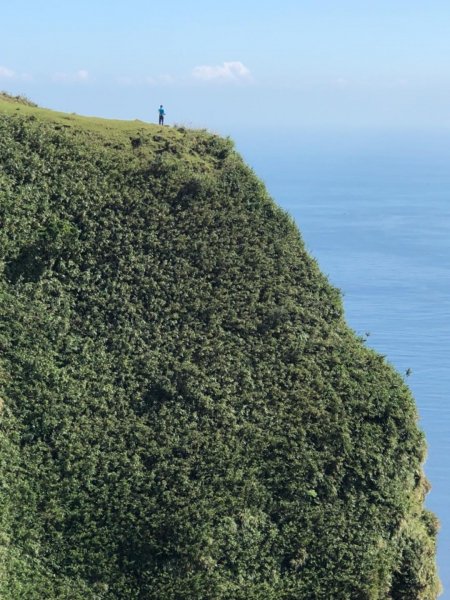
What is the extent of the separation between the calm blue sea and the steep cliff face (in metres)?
3.10

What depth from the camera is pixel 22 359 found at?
13.9 metres

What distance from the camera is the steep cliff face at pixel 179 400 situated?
505 inches

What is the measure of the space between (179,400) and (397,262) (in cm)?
5924

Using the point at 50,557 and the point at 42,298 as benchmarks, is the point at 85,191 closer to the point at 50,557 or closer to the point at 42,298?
the point at 42,298

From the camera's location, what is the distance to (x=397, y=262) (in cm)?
7088

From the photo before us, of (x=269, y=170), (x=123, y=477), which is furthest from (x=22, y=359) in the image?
(x=269, y=170)

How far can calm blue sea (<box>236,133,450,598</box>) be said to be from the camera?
129 ft

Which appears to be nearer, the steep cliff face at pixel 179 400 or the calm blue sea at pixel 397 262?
the steep cliff face at pixel 179 400

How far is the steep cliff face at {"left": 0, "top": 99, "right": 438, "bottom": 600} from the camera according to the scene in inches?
505

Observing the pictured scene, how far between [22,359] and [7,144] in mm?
5089

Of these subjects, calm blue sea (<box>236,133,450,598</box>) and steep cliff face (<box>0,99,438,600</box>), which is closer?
steep cliff face (<box>0,99,438,600</box>)

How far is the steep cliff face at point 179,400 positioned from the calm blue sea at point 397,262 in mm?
3099

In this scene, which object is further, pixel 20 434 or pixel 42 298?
pixel 42 298

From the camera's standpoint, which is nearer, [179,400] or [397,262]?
[179,400]
